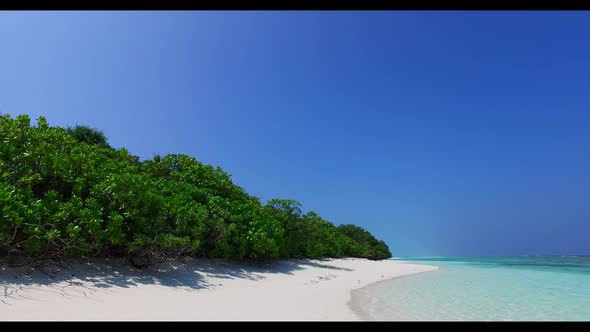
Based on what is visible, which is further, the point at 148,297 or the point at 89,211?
the point at 89,211

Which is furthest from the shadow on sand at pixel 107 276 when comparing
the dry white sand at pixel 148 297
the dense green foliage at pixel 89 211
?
the dense green foliage at pixel 89 211

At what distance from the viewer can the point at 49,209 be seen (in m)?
7.17

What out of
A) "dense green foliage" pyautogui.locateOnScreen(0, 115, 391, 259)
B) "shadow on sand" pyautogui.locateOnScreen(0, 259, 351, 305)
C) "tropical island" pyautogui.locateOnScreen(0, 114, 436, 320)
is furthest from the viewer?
"dense green foliage" pyautogui.locateOnScreen(0, 115, 391, 259)

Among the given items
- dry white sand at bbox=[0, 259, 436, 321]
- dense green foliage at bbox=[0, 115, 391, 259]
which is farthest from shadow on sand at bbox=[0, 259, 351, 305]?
dense green foliage at bbox=[0, 115, 391, 259]

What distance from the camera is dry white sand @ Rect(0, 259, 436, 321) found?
5.32 m

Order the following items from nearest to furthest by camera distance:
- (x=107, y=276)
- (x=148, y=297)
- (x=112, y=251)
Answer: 1. (x=148, y=297)
2. (x=107, y=276)
3. (x=112, y=251)

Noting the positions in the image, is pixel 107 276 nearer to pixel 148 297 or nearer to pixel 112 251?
pixel 112 251

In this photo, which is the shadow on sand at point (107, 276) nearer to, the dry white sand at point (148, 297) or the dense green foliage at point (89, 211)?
the dry white sand at point (148, 297)

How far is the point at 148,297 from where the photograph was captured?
22.6 feet

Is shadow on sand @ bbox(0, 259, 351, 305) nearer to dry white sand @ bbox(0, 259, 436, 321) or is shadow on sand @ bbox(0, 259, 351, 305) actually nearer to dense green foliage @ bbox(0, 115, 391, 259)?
dry white sand @ bbox(0, 259, 436, 321)

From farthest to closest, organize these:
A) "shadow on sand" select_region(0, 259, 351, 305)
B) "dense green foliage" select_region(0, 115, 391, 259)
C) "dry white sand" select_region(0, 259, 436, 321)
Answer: "dense green foliage" select_region(0, 115, 391, 259) → "shadow on sand" select_region(0, 259, 351, 305) → "dry white sand" select_region(0, 259, 436, 321)

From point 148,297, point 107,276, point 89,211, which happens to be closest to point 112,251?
point 107,276
